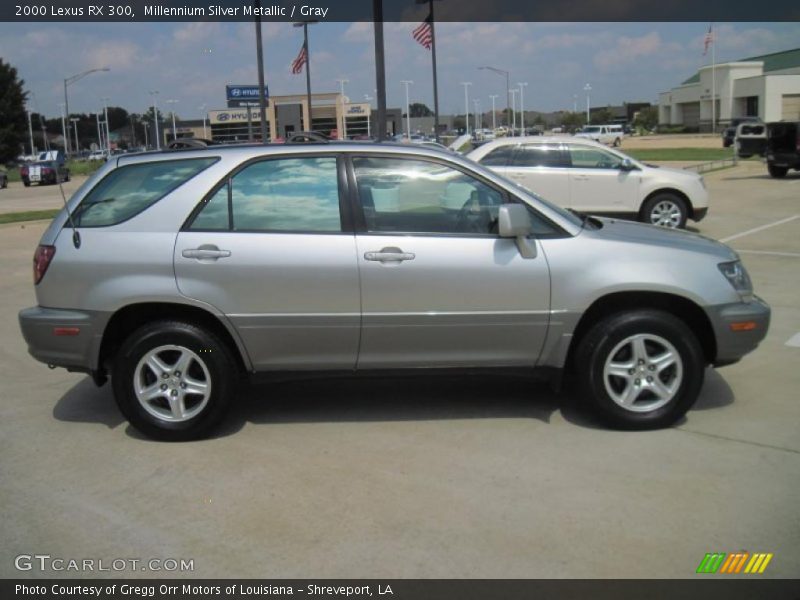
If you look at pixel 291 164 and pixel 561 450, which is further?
pixel 291 164

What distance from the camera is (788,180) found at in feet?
76.4

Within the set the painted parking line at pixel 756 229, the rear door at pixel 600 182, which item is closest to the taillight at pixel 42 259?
the rear door at pixel 600 182

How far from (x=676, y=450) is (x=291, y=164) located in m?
2.88

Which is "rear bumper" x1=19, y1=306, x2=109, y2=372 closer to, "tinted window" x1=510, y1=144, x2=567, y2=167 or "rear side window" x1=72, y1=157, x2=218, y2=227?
"rear side window" x1=72, y1=157, x2=218, y2=227

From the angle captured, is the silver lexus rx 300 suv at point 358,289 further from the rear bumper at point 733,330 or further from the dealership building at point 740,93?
the dealership building at point 740,93

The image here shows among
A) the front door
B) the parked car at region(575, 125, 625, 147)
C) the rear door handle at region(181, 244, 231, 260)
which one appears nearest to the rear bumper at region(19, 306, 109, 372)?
the rear door handle at region(181, 244, 231, 260)

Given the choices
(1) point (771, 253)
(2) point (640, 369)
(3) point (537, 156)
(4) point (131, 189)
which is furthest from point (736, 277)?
(3) point (537, 156)

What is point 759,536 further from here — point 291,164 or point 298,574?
point 291,164

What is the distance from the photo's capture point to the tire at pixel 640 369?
4672 mm

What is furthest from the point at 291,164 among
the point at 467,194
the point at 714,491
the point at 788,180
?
the point at 788,180

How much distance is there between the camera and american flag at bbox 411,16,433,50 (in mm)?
23281

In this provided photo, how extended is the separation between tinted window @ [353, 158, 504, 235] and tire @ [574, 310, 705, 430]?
0.98 meters
